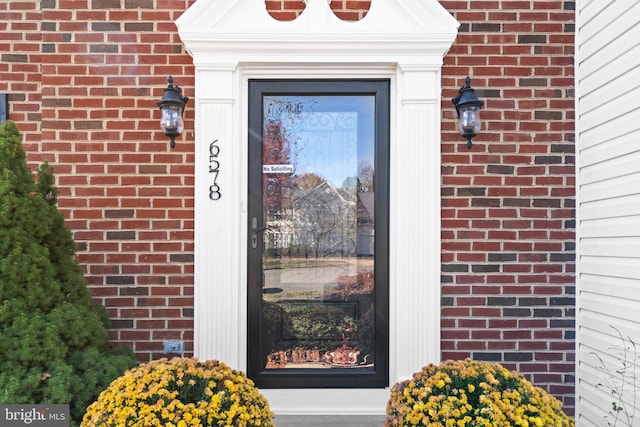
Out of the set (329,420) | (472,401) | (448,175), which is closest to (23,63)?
(448,175)

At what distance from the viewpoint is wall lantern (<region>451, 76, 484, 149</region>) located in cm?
268

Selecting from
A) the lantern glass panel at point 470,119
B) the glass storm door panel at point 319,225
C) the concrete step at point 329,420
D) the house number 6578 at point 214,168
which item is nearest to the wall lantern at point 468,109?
the lantern glass panel at point 470,119

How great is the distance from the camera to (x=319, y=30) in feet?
8.98

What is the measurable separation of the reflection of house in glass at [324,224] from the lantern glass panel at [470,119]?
30.5 inches

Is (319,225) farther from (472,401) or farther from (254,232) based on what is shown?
(472,401)

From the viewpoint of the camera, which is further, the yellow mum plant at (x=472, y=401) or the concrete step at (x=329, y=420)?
the concrete step at (x=329, y=420)

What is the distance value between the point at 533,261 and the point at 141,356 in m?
2.75

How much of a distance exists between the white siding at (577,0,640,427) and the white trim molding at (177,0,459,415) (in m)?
0.90

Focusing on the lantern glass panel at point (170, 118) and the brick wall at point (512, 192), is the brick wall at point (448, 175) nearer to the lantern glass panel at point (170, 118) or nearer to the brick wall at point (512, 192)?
the brick wall at point (512, 192)

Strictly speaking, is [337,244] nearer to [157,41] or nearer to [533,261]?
[533,261]

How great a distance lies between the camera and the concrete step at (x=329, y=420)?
9.03 ft

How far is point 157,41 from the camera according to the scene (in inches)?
111

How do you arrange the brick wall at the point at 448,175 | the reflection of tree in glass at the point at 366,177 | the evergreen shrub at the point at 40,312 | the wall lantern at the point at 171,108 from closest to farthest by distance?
the evergreen shrub at the point at 40,312
the wall lantern at the point at 171,108
the brick wall at the point at 448,175
the reflection of tree in glass at the point at 366,177

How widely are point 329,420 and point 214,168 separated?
6.09ft
